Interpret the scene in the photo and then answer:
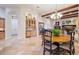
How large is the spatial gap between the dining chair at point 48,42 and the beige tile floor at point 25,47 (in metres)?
0.10

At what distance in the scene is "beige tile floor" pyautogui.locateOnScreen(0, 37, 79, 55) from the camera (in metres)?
2.31

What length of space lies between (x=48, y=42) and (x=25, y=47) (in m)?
0.46

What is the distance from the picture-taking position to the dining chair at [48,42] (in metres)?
2.36

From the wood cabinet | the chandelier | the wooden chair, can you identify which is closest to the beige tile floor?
the wooden chair

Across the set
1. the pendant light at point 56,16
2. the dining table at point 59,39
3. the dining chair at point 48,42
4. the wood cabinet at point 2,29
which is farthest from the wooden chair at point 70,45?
the wood cabinet at point 2,29

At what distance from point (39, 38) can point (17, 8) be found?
0.71m

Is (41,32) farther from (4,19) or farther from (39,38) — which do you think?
A: (4,19)

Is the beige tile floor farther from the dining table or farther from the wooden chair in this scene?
the dining table

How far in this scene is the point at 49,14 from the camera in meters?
2.32

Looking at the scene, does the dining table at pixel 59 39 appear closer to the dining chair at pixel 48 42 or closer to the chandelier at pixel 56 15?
the dining chair at pixel 48 42

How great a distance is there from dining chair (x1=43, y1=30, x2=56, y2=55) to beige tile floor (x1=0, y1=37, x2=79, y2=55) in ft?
0.34

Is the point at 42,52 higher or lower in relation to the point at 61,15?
lower

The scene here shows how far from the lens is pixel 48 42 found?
7.89ft
